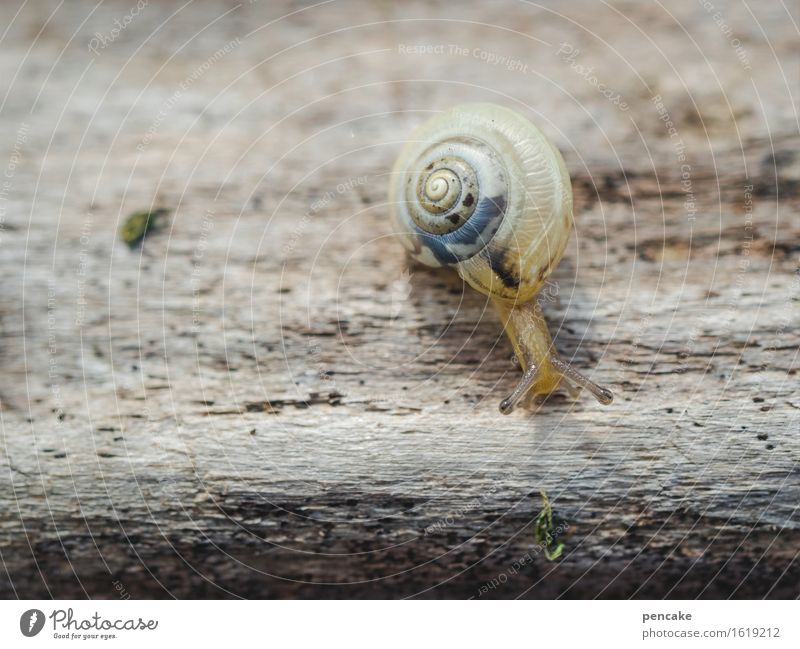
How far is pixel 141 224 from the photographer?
3012 millimetres

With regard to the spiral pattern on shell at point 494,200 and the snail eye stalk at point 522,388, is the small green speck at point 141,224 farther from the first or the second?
the snail eye stalk at point 522,388

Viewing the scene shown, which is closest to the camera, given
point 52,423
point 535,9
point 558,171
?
point 558,171

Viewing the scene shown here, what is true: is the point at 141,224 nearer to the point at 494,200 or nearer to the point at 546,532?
the point at 494,200

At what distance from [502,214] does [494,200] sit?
6 cm

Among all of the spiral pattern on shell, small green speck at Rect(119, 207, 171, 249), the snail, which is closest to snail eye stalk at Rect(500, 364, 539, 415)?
the snail

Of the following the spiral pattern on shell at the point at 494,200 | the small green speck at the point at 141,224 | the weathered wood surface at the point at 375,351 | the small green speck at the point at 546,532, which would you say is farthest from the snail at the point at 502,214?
the small green speck at the point at 141,224

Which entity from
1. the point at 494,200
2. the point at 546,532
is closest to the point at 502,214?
the point at 494,200

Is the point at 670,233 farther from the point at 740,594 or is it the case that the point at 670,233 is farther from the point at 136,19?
the point at 136,19

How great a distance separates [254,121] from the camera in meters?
3.23

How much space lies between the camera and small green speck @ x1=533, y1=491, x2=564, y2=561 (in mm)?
2662

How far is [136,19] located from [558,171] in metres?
2.33

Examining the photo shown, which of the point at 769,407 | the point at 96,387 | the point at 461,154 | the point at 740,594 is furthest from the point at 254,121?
the point at 740,594

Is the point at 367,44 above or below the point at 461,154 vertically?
above

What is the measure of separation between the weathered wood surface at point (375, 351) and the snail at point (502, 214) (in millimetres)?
133
